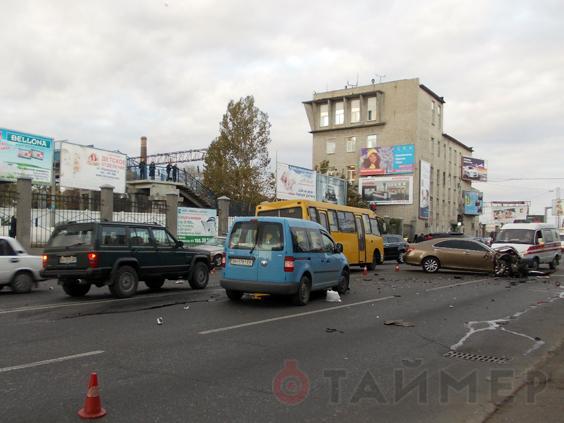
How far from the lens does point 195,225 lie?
29.4m

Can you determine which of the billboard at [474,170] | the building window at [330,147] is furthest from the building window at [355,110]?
the billboard at [474,170]

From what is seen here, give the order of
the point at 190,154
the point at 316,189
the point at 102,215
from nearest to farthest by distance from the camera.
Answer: the point at 102,215 < the point at 316,189 < the point at 190,154

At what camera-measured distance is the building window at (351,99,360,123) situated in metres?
62.1

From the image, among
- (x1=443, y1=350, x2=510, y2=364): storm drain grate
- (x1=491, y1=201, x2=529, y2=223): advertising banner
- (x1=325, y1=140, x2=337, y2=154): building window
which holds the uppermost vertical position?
(x1=325, y1=140, x2=337, y2=154): building window

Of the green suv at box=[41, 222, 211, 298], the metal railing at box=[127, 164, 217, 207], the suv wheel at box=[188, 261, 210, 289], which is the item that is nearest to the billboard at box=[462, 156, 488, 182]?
the metal railing at box=[127, 164, 217, 207]

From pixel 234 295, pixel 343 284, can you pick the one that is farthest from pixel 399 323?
pixel 343 284

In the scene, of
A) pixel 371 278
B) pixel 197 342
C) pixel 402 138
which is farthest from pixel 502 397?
pixel 402 138

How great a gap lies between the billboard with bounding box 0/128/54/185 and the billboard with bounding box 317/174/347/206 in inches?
983

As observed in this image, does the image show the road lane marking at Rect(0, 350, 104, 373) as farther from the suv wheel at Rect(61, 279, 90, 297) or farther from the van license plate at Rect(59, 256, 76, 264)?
the suv wheel at Rect(61, 279, 90, 297)

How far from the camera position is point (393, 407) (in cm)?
529

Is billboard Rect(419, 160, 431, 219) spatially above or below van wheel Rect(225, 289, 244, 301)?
above

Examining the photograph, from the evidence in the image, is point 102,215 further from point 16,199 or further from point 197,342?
Answer: point 197,342

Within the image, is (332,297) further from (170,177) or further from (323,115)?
(323,115)

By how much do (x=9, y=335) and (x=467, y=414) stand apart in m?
6.51
